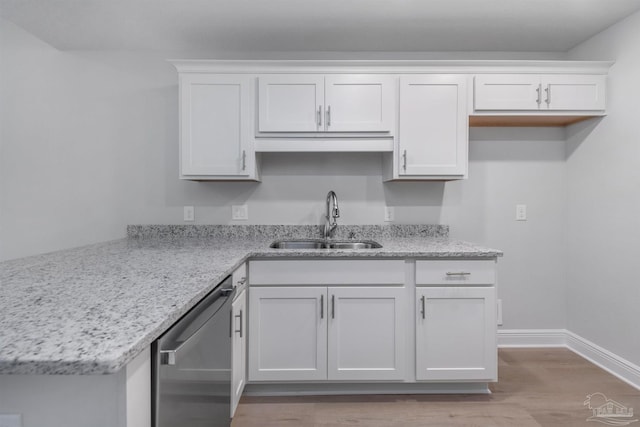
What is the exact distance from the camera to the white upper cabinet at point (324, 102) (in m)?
2.36

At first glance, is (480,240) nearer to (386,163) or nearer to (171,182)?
(386,163)

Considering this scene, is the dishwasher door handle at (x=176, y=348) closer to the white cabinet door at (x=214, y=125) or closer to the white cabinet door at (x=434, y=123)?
the white cabinet door at (x=214, y=125)

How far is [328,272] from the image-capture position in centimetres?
207

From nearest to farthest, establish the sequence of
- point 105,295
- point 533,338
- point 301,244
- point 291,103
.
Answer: point 105,295, point 291,103, point 301,244, point 533,338

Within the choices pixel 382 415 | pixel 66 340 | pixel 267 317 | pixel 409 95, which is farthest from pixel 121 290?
pixel 409 95

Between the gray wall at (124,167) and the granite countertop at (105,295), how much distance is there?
0.60 meters

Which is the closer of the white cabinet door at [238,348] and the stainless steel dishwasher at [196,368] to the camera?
the stainless steel dishwasher at [196,368]

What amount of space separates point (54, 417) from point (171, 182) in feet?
7.47

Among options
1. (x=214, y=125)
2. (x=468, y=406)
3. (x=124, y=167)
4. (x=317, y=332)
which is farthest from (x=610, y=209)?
(x=124, y=167)

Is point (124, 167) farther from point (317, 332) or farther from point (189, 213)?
point (317, 332)

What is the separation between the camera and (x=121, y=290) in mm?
1064

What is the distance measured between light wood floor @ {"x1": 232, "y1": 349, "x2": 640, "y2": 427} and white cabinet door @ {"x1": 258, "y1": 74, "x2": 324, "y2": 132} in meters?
1.70

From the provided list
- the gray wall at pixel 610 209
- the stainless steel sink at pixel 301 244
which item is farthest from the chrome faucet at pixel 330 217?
the gray wall at pixel 610 209

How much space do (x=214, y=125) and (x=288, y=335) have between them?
1.43 meters
